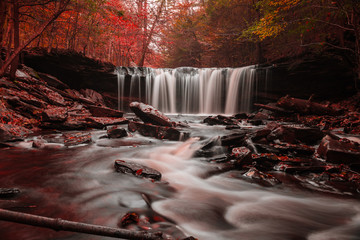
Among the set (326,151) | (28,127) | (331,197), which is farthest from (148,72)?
(331,197)

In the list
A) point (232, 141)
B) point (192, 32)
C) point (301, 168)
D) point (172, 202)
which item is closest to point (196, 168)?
point (232, 141)

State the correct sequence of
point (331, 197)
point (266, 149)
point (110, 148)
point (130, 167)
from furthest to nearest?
1. point (110, 148)
2. point (266, 149)
3. point (130, 167)
4. point (331, 197)

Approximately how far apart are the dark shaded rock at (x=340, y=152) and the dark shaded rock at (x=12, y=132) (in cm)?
893

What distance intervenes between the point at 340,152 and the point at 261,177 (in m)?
2.14

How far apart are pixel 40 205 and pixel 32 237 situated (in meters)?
0.88

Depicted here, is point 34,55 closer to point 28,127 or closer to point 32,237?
point 28,127

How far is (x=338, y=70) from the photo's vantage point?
12438 millimetres

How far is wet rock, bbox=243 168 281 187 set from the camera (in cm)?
413

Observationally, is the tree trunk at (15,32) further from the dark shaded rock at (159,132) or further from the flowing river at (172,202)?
the flowing river at (172,202)

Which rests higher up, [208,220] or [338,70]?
[338,70]

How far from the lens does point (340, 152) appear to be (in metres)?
4.74

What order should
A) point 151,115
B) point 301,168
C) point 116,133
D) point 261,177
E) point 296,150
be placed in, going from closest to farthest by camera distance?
point 261,177 → point 301,168 → point 296,150 → point 116,133 → point 151,115

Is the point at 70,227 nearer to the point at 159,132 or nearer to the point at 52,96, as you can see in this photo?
the point at 159,132

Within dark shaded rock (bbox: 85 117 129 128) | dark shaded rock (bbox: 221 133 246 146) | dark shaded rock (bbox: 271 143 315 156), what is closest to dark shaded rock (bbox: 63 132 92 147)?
dark shaded rock (bbox: 85 117 129 128)
